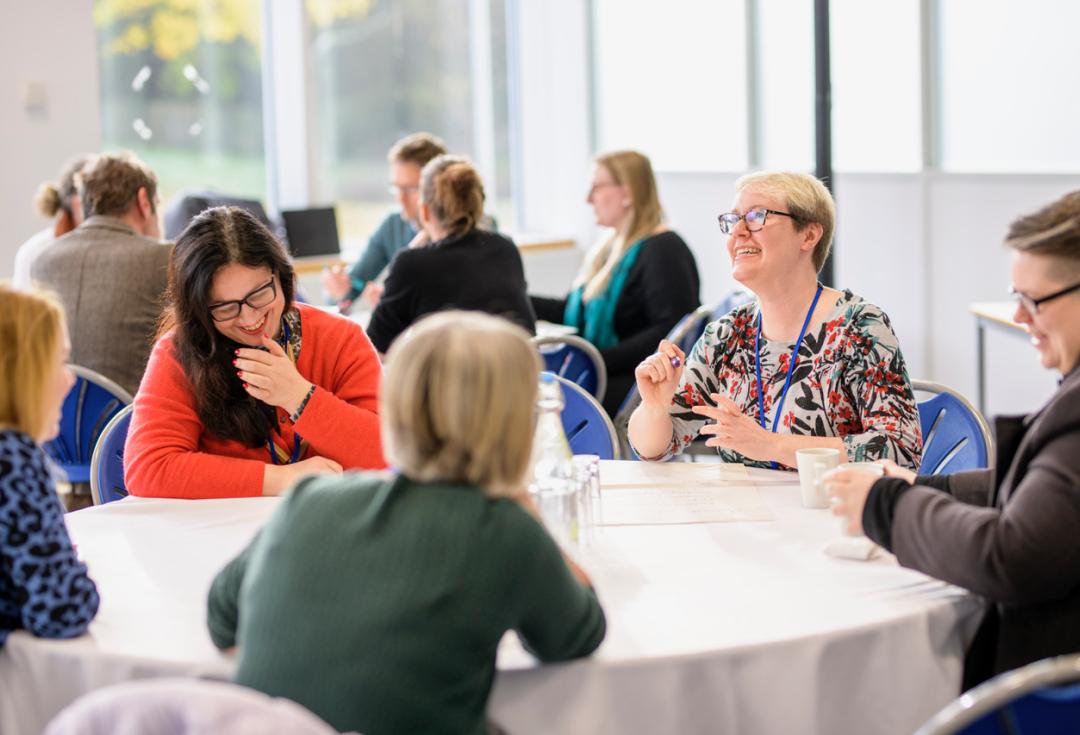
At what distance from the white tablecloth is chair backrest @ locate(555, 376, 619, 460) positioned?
2.69 ft

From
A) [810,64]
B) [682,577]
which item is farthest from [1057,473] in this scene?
[810,64]

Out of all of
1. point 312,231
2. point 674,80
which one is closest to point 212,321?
point 312,231

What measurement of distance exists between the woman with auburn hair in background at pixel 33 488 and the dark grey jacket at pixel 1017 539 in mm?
1081

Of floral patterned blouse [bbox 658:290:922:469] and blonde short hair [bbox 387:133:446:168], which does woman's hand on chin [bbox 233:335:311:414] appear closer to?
floral patterned blouse [bbox 658:290:922:469]

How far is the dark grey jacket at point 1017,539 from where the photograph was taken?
155 cm

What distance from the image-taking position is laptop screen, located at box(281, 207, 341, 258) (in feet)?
21.5

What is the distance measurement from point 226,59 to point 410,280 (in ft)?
11.2

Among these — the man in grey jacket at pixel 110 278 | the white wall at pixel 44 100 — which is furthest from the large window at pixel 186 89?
the man in grey jacket at pixel 110 278

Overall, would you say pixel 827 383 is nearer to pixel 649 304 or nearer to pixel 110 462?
pixel 110 462

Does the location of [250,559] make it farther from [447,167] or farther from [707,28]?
[707,28]

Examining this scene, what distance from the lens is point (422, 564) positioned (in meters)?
1.39

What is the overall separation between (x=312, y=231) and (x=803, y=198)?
174 inches

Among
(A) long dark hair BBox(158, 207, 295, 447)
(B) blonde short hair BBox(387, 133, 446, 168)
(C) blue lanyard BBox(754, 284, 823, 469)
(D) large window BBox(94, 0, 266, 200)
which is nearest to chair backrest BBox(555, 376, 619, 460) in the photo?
(C) blue lanyard BBox(754, 284, 823, 469)

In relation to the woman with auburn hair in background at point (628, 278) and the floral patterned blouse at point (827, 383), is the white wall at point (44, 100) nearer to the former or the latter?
the woman with auburn hair in background at point (628, 278)
